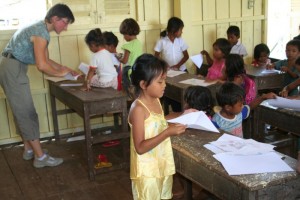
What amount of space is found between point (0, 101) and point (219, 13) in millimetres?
3197

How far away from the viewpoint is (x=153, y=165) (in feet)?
6.93

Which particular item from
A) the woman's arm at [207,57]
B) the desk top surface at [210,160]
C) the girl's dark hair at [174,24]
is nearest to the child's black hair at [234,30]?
the woman's arm at [207,57]

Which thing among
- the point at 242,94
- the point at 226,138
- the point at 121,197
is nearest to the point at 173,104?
the point at 121,197

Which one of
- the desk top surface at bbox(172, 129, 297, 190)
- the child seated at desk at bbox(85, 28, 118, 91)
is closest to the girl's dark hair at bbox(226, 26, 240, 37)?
the child seated at desk at bbox(85, 28, 118, 91)

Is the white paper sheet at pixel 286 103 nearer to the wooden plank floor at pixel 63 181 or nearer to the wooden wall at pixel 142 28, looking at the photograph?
the wooden plank floor at pixel 63 181

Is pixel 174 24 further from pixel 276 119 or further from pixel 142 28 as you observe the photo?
pixel 276 119

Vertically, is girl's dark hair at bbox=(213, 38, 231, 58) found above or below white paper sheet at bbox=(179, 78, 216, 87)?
above

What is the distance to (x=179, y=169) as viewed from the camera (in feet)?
7.23

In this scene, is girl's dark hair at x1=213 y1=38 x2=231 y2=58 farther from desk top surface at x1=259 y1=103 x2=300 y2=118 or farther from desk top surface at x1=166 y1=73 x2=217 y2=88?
desk top surface at x1=259 y1=103 x2=300 y2=118

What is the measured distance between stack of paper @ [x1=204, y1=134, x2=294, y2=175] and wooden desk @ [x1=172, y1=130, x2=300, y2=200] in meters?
0.03

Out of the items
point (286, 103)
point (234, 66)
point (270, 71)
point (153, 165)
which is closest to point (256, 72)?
point (270, 71)

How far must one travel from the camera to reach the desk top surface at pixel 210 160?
168cm

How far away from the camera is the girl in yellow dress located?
196 centimetres

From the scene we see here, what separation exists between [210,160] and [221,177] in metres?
0.13
